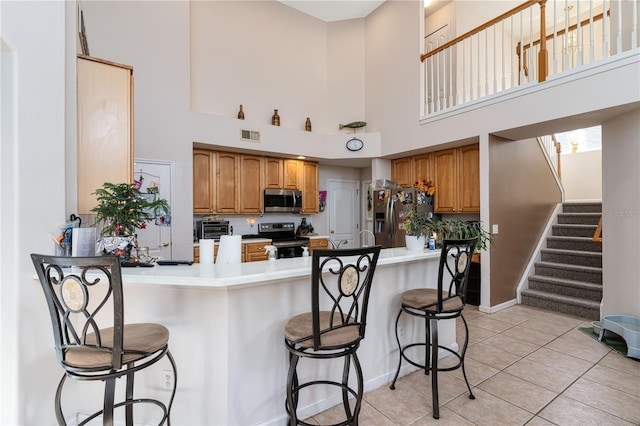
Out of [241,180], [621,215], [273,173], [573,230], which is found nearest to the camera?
[621,215]

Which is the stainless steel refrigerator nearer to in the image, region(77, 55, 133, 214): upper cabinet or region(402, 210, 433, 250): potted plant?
region(402, 210, 433, 250): potted plant

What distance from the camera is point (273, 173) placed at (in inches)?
214

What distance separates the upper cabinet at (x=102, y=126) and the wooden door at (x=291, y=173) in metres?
3.37

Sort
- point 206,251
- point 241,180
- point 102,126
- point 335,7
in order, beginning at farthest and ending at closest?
1. point 335,7
2. point 241,180
3. point 102,126
4. point 206,251

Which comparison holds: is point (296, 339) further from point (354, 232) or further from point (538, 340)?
point (354, 232)

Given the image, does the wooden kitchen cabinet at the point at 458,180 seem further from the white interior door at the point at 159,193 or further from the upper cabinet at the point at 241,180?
the white interior door at the point at 159,193

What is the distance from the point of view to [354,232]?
6.73 metres

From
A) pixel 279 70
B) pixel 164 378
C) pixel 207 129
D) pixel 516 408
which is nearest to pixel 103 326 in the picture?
pixel 164 378

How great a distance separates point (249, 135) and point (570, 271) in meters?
5.21

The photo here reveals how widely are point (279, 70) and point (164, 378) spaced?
5.37 meters

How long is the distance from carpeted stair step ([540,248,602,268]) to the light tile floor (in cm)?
158

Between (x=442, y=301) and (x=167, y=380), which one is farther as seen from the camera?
(x=442, y=301)

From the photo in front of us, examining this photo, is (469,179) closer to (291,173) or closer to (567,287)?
(567,287)

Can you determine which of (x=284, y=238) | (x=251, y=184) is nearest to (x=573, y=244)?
(x=284, y=238)
